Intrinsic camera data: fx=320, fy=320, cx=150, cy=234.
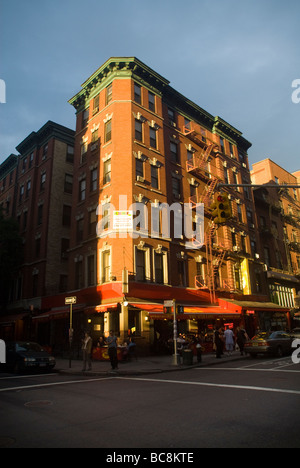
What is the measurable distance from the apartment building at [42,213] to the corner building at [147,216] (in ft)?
11.7

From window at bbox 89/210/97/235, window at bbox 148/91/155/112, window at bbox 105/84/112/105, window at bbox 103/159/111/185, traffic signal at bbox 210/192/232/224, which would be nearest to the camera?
traffic signal at bbox 210/192/232/224

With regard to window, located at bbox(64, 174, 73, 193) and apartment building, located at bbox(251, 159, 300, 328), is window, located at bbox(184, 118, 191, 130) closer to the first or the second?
apartment building, located at bbox(251, 159, 300, 328)

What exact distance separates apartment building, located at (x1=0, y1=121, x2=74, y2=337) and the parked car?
17.3 meters

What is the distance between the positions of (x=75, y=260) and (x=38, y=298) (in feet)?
18.8

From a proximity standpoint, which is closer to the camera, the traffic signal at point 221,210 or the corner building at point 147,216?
the traffic signal at point 221,210

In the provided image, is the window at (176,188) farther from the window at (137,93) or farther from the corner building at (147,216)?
the window at (137,93)

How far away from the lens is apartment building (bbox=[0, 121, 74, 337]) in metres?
29.1

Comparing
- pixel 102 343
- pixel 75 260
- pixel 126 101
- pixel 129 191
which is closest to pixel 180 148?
pixel 126 101

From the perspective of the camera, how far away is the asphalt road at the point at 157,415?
480 cm

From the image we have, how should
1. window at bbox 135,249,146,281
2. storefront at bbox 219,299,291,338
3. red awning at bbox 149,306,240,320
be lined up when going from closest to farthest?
red awning at bbox 149,306,240,320, window at bbox 135,249,146,281, storefront at bbox 219,299,291,338

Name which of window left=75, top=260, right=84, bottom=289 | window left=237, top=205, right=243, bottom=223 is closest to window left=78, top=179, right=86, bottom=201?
window left=75, top=260, right=84, bottom=289

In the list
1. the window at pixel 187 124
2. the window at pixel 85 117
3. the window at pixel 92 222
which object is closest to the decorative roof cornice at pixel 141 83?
the window at pixel 187 124

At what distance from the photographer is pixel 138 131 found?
2573 centimetres

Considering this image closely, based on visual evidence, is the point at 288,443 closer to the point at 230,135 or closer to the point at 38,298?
the point at 38,298
